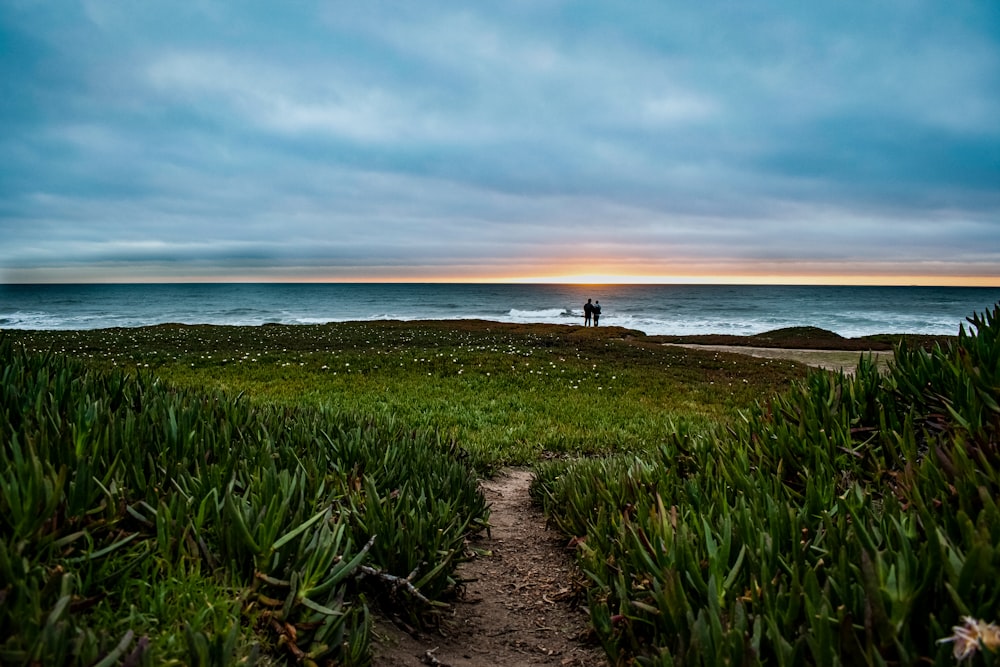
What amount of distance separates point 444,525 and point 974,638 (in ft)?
9.06

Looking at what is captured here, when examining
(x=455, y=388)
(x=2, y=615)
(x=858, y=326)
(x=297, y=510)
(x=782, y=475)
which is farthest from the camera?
(x=858, y=326)

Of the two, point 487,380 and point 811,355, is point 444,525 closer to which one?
point 487,380

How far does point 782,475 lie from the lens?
371 cm

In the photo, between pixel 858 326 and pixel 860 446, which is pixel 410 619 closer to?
pixel 860 446

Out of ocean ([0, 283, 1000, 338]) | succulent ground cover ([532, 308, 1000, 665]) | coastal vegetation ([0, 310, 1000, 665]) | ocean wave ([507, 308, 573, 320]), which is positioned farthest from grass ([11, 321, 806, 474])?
ocean wave ([507, 308, 573, 320])

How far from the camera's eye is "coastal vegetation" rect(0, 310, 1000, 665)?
6.41 feet

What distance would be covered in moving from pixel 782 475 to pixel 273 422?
3.64 m

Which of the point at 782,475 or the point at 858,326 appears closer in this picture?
the point at 782,475

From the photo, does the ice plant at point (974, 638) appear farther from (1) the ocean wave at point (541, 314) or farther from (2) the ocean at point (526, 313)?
(1) the ocean wave at point (541, 314)

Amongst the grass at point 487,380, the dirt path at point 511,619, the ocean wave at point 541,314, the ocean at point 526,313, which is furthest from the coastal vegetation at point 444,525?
the ocean wave at point 541,314

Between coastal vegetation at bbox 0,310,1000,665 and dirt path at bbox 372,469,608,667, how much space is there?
0.18 m

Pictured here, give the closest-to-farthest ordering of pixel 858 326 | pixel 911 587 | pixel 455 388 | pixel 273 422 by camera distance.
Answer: pixel 911 587 → pixel 273 422 → pixel 455 388 → pixel 858 326

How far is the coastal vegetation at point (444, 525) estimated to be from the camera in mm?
1955

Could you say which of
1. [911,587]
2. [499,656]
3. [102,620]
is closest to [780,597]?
[911,587]
